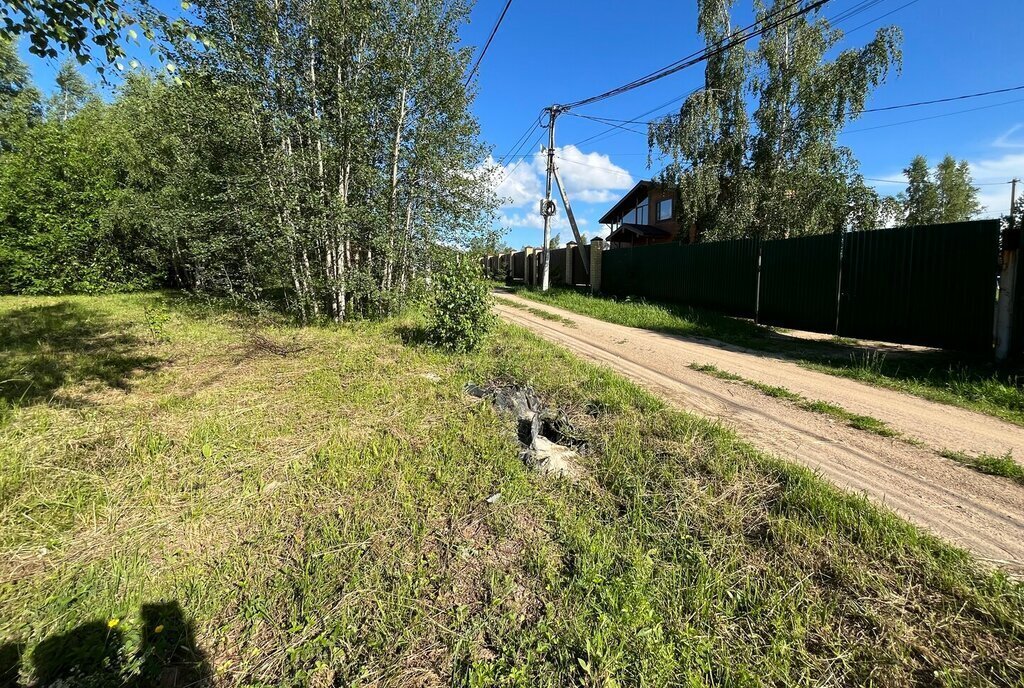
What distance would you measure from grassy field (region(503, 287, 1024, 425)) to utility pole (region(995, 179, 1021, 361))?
0.28 metres

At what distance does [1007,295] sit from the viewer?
219 inches

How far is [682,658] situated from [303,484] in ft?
7.82

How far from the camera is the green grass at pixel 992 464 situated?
2861 millimetres

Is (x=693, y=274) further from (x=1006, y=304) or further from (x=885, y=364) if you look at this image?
(x=1006, y=304)

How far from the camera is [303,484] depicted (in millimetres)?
2863

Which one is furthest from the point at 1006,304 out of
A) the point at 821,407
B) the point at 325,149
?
the point at 325,149

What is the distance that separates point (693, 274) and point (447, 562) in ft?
38.0

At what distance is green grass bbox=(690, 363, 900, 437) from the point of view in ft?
12.2

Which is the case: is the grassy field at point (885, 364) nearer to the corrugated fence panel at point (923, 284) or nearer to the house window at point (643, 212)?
the corrugated fence panel at point (923, 284)

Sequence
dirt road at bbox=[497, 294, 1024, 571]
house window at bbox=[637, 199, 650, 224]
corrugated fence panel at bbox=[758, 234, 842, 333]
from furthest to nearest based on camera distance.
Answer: house window at bbox=[637, 199, 650, 224] → corrugated fence panel at bbox=[758, 234, 842, 333] → dirt road at bbox=[497, 294, 1024, 571]

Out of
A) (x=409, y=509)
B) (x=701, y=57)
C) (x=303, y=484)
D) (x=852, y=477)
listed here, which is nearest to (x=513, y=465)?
(x=409, y=509)

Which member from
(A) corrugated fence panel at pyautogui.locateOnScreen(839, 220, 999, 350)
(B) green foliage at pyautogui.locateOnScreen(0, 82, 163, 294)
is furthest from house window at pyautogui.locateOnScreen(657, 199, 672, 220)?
(B) green foliage at pyautogui.locateOnScreen(0, 82, 163, 294)

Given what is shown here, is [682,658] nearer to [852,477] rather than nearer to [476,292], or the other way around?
[852,477]

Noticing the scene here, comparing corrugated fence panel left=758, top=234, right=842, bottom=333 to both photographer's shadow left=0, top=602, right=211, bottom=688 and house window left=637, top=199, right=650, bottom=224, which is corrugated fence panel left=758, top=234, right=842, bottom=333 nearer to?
photographer's shadow left=0, top=602, right=211, bottom=688
